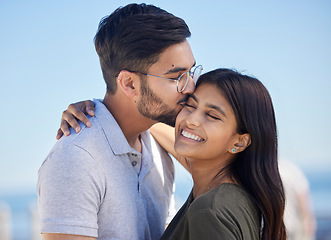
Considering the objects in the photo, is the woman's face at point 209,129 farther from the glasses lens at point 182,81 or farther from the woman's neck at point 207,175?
the glasses lens at point 182,81

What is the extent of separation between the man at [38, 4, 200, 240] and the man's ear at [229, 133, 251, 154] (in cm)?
47

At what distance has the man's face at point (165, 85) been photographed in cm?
316

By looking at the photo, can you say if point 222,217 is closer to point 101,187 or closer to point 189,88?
point 101,187

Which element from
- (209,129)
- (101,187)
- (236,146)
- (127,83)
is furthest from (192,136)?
(127,83)

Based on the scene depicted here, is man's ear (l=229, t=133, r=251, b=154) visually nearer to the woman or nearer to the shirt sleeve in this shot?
the woman

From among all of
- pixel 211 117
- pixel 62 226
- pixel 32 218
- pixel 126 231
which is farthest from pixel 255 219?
pixel 32 218

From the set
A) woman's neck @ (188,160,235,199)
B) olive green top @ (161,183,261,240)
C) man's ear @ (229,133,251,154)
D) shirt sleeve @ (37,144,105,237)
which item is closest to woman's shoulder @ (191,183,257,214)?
olive green top @ (161,183,261,240)

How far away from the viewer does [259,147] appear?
8.98 feet

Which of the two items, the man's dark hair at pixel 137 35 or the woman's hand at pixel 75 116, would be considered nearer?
the woman's hand at pixel 75 116

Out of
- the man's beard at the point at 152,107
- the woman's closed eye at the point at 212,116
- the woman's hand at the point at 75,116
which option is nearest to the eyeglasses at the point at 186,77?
the man's beard at the point at 152,107

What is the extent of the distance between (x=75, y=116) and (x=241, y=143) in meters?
1.07

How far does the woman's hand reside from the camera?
9.62ft

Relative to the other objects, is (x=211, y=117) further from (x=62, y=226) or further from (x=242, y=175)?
(x=62, y=226)

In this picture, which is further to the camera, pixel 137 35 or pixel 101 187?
pixel 137 35
